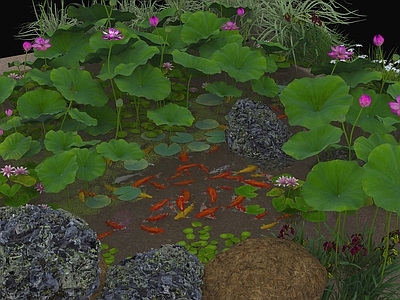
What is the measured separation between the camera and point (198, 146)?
15.5 feet

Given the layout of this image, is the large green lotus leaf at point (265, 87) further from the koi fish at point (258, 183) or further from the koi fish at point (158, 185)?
the koi fish at point (158, 185)

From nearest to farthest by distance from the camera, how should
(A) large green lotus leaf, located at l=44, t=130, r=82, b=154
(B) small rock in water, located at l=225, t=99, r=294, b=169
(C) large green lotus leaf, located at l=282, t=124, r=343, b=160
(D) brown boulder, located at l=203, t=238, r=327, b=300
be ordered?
(D) brown boulder, located at l=203, t=238, r=327, b=300 < (C) large green lotus leaf, located at l=282, t=124, r=343, b=160 < (A) large green lotus leaf, located at l=44, t=130, r=82, b=154 < (B) small rock in water, located at l=225, t=99, r=294, b=169

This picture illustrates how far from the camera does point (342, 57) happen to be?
4410 millimetres

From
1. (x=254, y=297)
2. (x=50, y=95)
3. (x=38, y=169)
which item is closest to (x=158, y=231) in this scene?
(x=38, y=169)

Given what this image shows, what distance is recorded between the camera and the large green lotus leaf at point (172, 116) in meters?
4.56

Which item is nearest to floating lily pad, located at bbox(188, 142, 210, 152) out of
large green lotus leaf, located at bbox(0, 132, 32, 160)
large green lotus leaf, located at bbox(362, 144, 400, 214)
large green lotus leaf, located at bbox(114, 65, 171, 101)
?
large green lotus leaf, located at bbox(114, 65, 171, 101)

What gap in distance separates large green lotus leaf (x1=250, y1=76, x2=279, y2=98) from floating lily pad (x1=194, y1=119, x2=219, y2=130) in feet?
1.38

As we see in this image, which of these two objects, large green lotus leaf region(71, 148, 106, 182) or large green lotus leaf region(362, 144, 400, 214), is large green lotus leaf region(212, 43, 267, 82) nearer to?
large green lotus leaf region(71, 148, 106, 182)

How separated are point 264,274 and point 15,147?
6.62 feet

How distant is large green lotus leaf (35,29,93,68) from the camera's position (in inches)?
210

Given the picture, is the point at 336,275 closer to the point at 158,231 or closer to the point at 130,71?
the point at 158,231

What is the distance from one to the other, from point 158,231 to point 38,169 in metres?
0.80

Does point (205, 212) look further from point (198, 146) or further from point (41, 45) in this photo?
point (41, 45)

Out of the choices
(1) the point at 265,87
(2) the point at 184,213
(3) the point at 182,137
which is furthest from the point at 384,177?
(1) the point at 265,87
